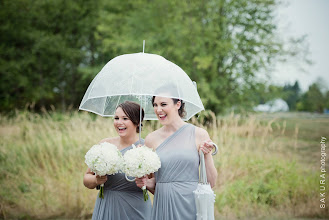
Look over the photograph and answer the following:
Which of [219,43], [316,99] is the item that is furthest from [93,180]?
[316,99]

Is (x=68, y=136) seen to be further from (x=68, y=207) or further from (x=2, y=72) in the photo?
(x=2, y=72)

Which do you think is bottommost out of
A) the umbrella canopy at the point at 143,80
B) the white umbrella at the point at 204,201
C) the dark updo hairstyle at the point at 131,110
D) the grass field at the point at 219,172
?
the grass field at the point at 219,172

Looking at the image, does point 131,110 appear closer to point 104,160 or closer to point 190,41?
point 104,160

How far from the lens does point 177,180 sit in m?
3.19

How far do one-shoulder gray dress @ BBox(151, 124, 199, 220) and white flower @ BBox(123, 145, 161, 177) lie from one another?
0.72 feet

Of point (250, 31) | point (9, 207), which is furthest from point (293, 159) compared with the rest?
point (250, 31)

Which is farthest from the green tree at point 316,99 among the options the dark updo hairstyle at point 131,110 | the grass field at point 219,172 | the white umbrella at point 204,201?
the white umbrella at point 204,201

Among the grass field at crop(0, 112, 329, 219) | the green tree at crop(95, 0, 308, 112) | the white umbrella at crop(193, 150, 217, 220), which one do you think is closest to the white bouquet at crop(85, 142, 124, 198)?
the white umbrella at crop(193, 150, 217, 220)

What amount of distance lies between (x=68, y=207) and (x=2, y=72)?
684 inches

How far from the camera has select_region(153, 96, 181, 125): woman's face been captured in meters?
3.19

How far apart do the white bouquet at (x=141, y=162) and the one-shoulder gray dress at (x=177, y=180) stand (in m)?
0.22

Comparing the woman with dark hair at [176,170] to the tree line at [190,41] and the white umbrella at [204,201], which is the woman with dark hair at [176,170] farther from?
the tree line at [190,41]

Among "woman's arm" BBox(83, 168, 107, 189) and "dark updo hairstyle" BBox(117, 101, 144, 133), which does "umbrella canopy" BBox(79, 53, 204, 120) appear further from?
"woman's arm" BBox(83, 168, 107, 189)

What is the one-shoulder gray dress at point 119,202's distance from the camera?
352cm
